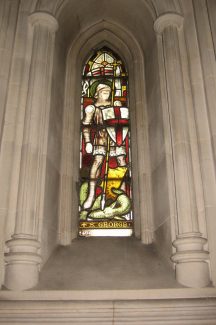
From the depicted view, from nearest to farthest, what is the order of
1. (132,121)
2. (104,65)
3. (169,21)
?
(169,21)
(132,121)
(104,65)

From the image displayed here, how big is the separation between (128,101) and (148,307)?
335 centimetres

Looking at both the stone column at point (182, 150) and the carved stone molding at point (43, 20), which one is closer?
the stone column at point (182, 150)

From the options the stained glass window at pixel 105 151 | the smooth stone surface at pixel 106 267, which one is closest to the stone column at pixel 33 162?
the smooth stone surface at pixel 106 267

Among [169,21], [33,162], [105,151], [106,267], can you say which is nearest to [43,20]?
[169,21]

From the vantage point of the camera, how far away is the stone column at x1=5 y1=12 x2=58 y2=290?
12.7 feet

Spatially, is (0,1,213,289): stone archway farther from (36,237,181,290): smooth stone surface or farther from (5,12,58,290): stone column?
(36,237,181,290): smooth stone surface

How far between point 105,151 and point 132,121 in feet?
2.09

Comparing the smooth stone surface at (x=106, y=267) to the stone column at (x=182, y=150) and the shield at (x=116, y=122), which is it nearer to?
the stone column at (x=182, y=150)

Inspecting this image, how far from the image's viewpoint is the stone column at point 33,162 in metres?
3.88

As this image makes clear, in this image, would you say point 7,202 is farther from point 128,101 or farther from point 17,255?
point 128,101

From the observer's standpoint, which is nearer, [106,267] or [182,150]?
[106,267]

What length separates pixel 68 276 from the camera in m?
4.08

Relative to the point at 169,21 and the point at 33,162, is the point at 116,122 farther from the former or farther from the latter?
the point at 33,162

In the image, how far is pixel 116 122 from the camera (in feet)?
19.1
